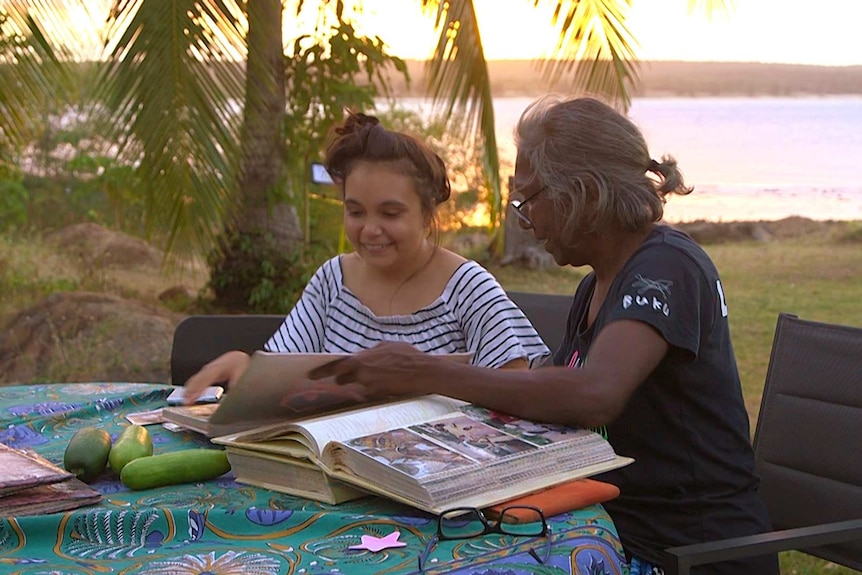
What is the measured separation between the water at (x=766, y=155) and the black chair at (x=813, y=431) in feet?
33.3

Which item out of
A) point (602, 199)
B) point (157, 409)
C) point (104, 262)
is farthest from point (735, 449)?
point (104, 262)

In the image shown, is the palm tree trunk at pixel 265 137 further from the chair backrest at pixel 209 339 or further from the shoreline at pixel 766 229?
the shoreline at pixel 766 229

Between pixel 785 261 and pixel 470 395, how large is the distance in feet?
31.1

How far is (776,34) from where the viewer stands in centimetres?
1009

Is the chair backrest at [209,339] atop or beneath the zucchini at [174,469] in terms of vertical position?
beneath

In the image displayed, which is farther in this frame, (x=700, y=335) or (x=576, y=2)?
(x=576, y=2)

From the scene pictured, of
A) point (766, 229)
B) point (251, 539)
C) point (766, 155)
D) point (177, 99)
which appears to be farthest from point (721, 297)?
point (766, 155)

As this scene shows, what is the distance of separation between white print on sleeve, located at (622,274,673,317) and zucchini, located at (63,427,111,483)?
0.99m

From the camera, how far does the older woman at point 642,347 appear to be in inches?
76.7

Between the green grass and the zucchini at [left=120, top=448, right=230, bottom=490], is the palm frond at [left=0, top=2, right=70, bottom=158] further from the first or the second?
the green grass

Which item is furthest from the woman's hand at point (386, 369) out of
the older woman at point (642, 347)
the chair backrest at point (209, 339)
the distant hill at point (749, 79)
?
the distant hill at point (749, 79)

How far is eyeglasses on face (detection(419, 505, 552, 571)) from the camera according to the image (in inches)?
59.8

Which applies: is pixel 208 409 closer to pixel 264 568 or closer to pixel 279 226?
pixel 264 568

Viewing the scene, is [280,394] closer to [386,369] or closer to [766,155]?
[386,369]
